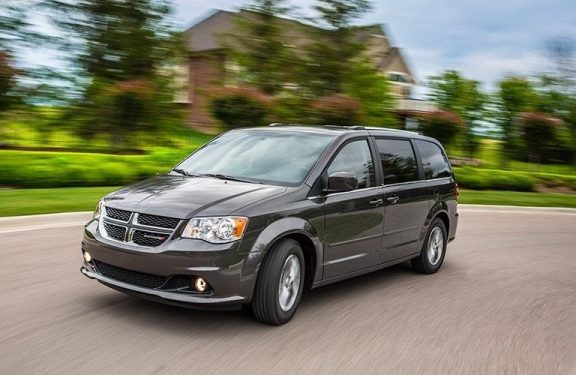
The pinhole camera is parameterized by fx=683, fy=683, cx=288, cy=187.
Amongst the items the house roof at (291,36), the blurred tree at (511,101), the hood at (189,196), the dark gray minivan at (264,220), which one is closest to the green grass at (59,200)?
the dark gray minivan at (264,220)

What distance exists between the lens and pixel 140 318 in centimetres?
558

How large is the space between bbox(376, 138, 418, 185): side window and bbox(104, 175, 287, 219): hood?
5.94ft

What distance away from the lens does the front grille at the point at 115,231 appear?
5.48 meters

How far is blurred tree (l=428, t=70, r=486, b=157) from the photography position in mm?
35500

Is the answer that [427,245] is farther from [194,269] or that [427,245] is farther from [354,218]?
[194,269]

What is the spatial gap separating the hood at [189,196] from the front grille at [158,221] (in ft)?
0.11

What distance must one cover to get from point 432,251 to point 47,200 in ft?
24.9

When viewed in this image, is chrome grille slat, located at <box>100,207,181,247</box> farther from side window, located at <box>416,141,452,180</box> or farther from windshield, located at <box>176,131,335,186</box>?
side window, located at <box>416,141,452,180</box>

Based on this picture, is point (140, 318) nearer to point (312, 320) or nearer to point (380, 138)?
point (312, 320)

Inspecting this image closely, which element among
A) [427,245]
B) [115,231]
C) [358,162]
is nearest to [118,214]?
[115,231]

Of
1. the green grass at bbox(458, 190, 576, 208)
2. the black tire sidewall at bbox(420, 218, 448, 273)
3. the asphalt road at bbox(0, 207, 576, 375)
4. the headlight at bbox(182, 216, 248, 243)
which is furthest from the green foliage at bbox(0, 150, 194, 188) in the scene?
the headlight at bbox(182, 216, 248, 243)

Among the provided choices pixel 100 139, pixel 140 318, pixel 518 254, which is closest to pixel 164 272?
pixel 140 318

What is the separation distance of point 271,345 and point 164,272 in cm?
98

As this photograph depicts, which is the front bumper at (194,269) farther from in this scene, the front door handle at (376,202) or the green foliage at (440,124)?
the green foliage at (440,124)
